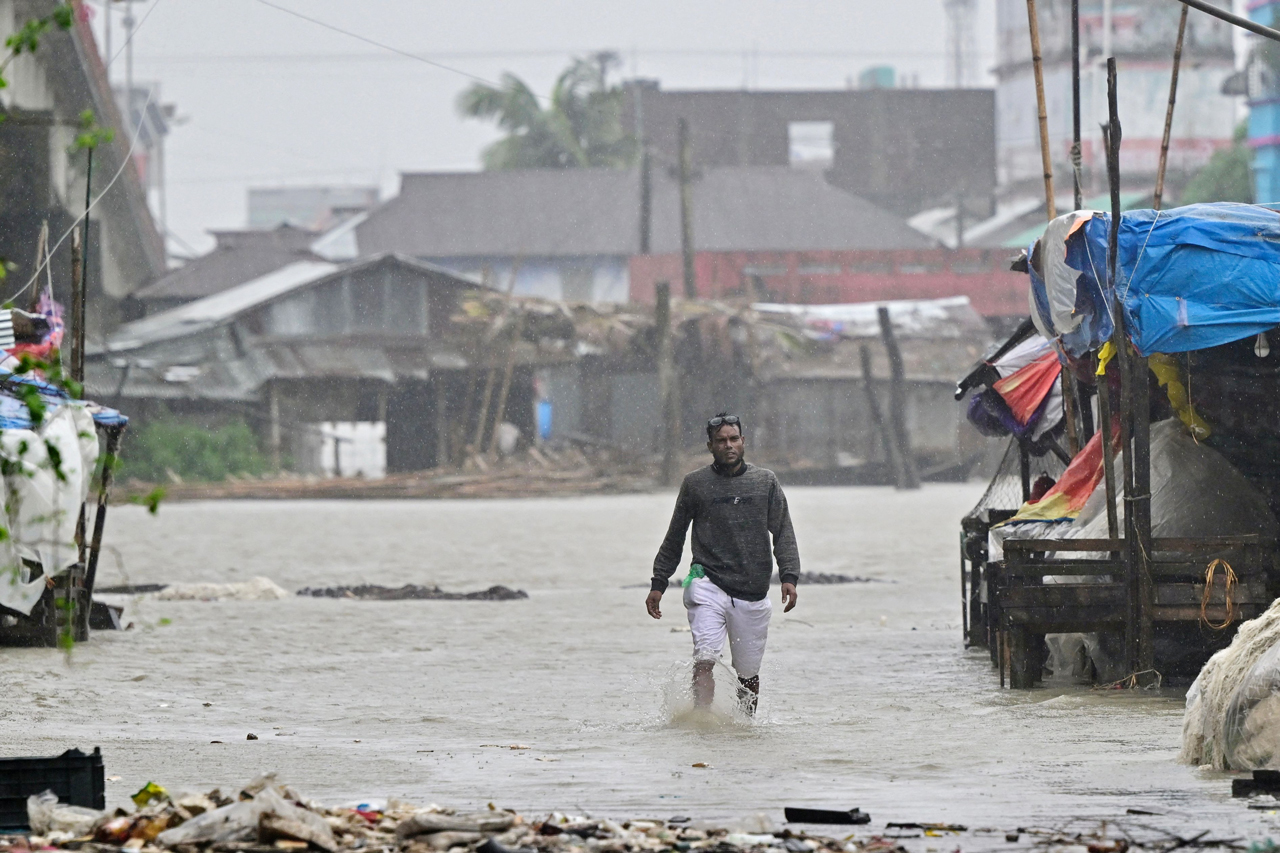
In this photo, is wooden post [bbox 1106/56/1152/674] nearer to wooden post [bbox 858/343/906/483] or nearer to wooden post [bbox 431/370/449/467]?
wooden post [bbox 858/343/906/483]

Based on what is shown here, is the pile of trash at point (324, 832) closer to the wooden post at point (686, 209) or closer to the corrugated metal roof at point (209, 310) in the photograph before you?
the corrugated metal roof at point (209, 310)

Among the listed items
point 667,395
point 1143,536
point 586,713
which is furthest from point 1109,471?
point 667,395

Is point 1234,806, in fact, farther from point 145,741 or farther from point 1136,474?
point 145,741

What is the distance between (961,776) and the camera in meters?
6.56

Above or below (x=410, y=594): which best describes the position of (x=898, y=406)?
above

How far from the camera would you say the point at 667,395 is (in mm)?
39500

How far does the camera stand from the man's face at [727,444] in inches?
336

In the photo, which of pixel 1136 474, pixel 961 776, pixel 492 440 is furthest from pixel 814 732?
pixel 492 440

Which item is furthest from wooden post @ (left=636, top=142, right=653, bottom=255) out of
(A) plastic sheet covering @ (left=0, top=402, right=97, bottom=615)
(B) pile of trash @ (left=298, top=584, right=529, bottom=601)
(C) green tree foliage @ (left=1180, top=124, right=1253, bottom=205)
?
(A) plastic sheet covering @ (left=0, top=402, right=97, bottom=615)

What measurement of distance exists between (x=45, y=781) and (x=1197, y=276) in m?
6.35

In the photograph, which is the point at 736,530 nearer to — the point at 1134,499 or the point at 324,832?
the point at 1134,499

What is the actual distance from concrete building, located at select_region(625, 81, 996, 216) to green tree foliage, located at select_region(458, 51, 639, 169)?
105 centimetres

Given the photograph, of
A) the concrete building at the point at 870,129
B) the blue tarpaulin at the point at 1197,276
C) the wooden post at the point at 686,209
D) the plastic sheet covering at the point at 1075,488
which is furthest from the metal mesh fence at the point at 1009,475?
the concrete building at the point at 870,129

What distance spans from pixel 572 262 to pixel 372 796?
53.9m
